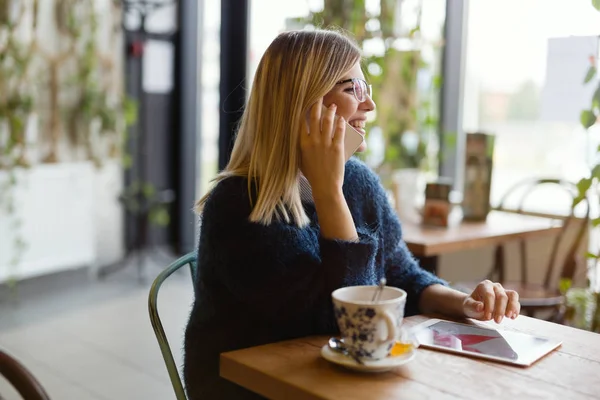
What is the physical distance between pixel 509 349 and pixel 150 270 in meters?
3.87

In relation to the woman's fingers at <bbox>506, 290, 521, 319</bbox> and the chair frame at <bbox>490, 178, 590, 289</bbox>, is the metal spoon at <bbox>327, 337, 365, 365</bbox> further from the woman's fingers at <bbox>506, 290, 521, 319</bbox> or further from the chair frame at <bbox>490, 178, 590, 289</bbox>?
the chair frame at <bbox>490, 178, 590, 289</bbox>

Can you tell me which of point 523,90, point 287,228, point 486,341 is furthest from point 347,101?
point 523,90

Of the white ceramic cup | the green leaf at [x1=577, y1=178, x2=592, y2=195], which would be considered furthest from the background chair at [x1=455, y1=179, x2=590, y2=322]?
the white ceramic cup

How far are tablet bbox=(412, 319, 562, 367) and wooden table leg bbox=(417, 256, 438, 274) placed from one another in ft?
5.02

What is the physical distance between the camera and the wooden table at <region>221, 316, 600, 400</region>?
3.30 ft

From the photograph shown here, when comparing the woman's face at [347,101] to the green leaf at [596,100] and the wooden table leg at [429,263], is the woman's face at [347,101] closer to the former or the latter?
the green leaf at [596,100]

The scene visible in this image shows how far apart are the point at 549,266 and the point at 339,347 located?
2.20 meters

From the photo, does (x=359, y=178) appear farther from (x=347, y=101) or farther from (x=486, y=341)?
(x=486, y=341)

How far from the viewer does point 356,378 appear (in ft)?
3.46

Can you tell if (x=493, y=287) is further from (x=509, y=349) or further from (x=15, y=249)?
(x=15, y=249)

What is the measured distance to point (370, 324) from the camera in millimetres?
1051

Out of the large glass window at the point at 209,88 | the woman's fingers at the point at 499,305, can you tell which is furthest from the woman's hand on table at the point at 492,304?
the large glass window at the point at 209,88

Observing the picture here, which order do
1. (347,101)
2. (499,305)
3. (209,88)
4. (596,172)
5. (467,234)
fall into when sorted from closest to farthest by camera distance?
(499,305) < (347,101) < (596,172) < (467,234) < (209,88)

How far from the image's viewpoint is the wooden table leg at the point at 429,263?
286 centimetres
